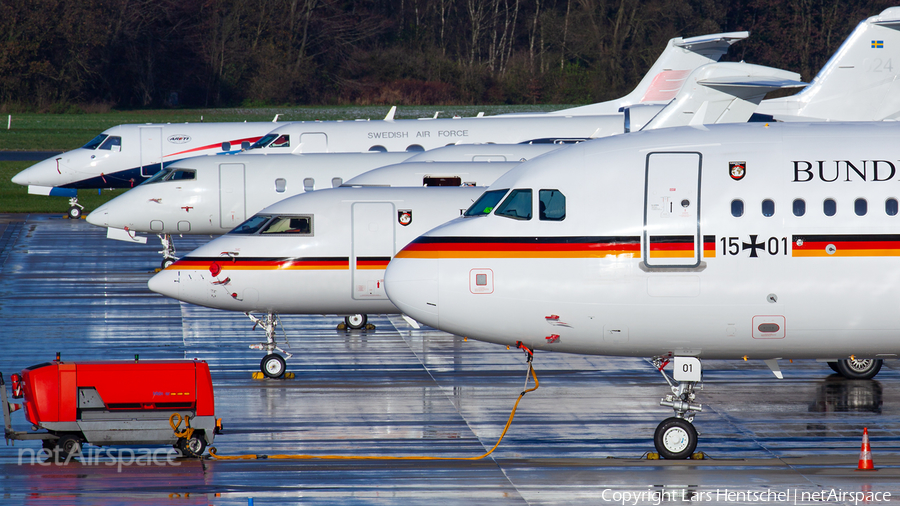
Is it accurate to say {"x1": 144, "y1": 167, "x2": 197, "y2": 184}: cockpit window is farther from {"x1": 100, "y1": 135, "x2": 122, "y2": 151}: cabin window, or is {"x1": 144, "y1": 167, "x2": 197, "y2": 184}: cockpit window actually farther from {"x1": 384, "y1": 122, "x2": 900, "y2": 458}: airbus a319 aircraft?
{"x1": 384, "y1": 122, "x2": 900, "y2": 458}: airbus a319 aircraft

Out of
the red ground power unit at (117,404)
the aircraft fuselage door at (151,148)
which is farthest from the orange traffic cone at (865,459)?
the aircraft fuselage door at (151,148)

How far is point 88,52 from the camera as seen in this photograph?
96.4 meters

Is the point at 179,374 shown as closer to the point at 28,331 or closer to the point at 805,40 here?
the point at 28,331

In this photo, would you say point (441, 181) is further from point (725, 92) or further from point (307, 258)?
point (725, 92)

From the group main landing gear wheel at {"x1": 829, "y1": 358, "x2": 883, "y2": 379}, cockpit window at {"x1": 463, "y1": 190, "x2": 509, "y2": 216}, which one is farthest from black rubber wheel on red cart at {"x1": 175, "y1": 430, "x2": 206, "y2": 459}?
main landing gear wheel at {"x1": 829, "y1": 358, "x2": 883, "y2": 379}

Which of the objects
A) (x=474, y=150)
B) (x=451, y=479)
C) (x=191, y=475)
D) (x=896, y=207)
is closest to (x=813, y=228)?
(x=896, y=207)

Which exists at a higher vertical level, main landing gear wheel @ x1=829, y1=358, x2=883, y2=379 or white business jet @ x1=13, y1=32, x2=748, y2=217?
white business jet @ x1=13, y1=32, x2=748, y2=217

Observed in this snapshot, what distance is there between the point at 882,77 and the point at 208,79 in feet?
276

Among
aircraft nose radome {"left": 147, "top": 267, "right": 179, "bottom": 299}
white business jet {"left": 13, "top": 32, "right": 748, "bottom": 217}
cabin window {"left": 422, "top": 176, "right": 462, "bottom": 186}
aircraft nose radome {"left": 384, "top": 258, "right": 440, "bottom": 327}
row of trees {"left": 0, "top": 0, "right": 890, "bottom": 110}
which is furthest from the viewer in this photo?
row of trees {"left": 0, "top": 0, "right": 890, "bottom": 110}

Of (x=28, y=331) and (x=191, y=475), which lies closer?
(x=191, y=475)

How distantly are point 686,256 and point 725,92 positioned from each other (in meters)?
11.4

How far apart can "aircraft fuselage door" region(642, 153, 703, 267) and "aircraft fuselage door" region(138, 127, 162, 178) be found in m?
30.0

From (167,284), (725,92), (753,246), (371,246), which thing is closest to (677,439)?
(753,246)

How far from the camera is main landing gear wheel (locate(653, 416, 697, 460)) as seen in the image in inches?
540
